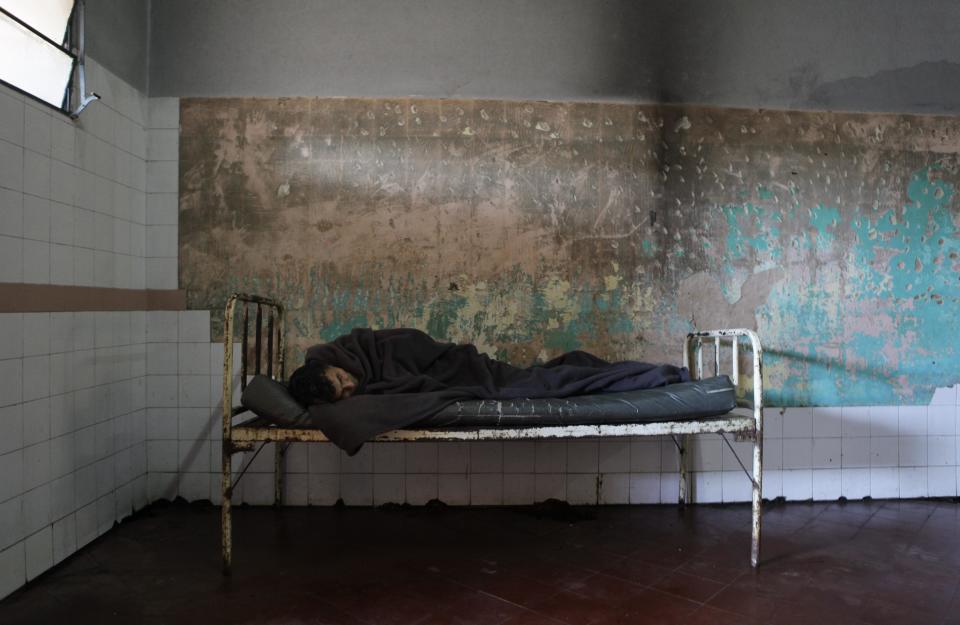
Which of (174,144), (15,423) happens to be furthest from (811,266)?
(15,423)

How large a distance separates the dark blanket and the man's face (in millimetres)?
39

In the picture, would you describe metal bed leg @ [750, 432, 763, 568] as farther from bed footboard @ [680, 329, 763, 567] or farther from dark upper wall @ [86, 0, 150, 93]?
dark upper wall @ [86, 0, 150, 93]

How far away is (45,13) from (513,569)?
3.24 m

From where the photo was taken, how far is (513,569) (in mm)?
2422

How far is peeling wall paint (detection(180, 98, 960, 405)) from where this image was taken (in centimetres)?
319

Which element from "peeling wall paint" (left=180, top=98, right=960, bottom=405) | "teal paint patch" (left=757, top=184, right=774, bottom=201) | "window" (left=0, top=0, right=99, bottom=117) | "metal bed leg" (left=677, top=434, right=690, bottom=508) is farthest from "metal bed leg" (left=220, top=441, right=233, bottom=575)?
"teal paint patch" (left=757, top=184, right=774, bottom=201)

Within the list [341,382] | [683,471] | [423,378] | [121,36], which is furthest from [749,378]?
[121,36]

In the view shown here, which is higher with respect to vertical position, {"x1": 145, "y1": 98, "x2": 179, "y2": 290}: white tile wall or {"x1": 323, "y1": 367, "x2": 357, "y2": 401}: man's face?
{"x1": 145, "y1": 98, "x2": 179, "y2": 290}: white tile wall

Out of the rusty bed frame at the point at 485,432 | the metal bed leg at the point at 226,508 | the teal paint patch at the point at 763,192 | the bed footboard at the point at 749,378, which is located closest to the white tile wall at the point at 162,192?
the rusty bed frame at the point at 485,432

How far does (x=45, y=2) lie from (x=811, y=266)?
13.7 feet

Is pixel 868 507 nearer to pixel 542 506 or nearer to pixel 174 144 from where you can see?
pixel 542 506

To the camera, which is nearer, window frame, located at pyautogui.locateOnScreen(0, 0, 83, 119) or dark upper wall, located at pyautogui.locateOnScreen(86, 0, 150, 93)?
window frame, located at pyautogui.locateOnScreen(0, 0, 83, 119)

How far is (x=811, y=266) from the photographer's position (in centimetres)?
332

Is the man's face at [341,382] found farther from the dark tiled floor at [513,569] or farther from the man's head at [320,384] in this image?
the dark tiled floor at [513,569]
